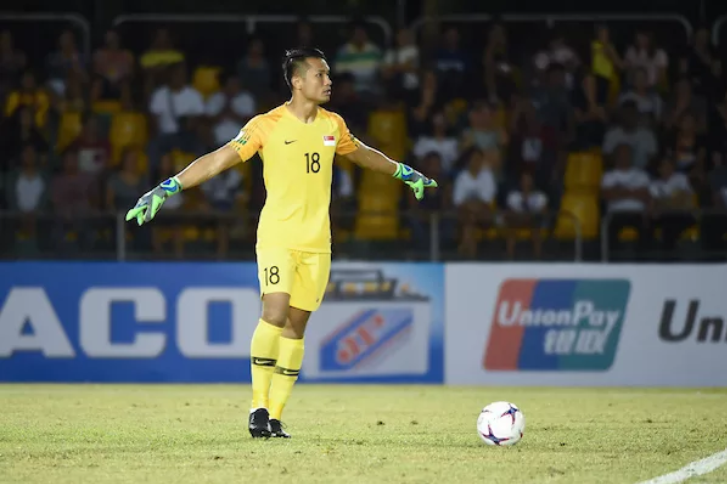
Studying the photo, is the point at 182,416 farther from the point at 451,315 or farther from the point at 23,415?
the point at 451,315

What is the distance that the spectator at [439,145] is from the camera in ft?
61.2

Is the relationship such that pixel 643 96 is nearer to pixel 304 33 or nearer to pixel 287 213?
pixel 304 33

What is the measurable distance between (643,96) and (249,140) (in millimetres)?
11775

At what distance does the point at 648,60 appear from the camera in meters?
20.1

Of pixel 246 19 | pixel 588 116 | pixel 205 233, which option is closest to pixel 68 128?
pixel 246 19

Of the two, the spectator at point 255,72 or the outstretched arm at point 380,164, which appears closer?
the outstretched arm at point 380,164

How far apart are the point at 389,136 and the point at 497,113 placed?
1.57 metres

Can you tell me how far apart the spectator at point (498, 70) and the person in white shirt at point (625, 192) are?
193cm

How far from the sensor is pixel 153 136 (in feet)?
62.1

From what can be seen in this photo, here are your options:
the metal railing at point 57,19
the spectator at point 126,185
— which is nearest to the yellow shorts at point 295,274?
the spectator at point 126,185

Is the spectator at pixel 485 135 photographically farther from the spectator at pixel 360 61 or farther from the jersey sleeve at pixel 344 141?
the jersey sleeve at pixel 344 141

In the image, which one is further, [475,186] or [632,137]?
[632,137]

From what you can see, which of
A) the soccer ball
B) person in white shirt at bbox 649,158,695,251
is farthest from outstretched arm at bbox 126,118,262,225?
person in white shirt at bbox 649,158,695,251

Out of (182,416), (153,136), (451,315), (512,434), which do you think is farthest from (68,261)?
(512,434)
